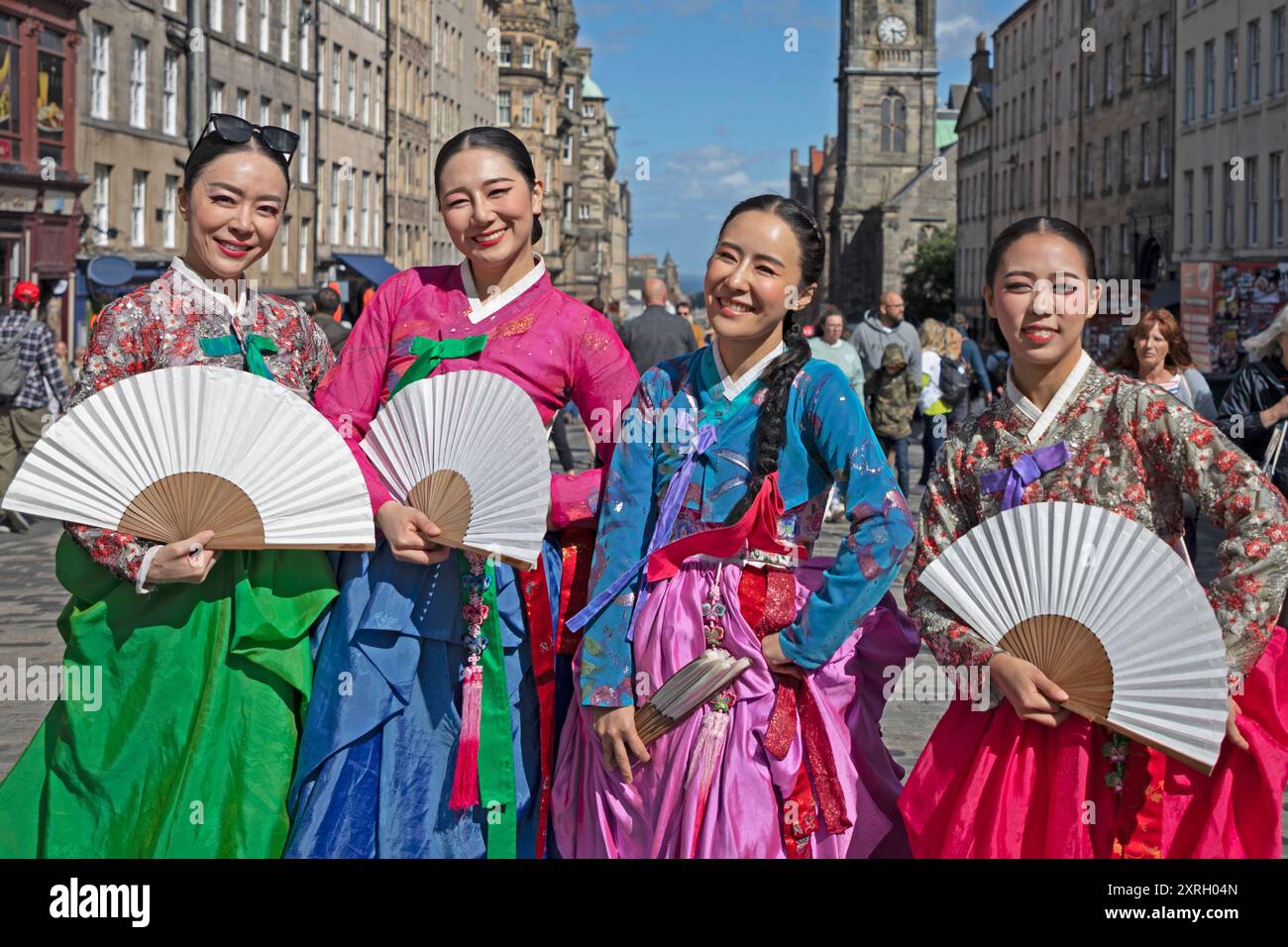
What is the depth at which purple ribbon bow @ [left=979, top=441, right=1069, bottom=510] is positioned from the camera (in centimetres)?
353

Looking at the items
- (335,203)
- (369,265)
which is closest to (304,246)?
(369,265)

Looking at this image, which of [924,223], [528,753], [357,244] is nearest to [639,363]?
[528,753]

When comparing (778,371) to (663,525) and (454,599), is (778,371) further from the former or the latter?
(454,599)

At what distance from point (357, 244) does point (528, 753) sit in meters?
46.7

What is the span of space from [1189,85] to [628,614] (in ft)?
136

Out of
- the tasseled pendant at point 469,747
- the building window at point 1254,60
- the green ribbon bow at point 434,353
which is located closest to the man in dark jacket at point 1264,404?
the green ribbon bow at point 434,353

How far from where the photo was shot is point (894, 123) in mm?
117938

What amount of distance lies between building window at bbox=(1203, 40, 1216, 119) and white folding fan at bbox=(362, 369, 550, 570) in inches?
1528

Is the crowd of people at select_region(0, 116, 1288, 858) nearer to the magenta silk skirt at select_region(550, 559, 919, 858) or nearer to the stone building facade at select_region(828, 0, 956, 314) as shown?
the magenta silk skirt at select_region(550, 559, 919, 858)

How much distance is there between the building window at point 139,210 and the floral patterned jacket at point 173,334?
29.1 metres
